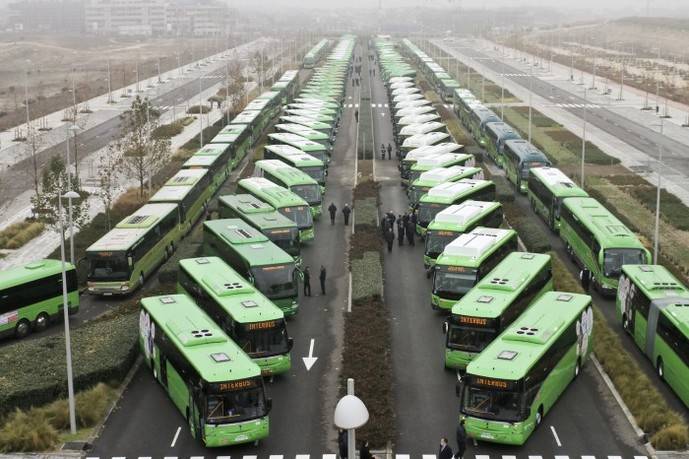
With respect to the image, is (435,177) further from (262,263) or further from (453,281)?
(262,263)

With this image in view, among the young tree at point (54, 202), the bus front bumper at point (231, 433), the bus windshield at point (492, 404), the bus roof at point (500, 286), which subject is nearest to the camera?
the bus front bumper at point (231, 433)

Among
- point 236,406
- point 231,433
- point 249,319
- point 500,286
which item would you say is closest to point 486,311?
point 500,286

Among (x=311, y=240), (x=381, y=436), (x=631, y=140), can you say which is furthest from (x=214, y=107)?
(x=381, y=436)

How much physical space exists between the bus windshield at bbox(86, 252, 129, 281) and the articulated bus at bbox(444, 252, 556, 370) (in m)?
18.7

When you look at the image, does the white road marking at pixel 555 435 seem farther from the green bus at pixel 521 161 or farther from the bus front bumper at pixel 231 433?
the green bus at pixel 521 161

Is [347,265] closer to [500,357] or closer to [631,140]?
[500,357]

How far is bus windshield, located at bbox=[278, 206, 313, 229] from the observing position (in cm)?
5834

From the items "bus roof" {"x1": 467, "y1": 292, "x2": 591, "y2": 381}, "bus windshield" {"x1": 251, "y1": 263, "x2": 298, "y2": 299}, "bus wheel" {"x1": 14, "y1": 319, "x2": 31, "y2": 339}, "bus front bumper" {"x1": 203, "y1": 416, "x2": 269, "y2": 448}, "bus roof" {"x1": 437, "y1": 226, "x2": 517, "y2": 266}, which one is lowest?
"bus wheel" {"x1": 14, "y1": 319, "x2": 31, "y2": 339}

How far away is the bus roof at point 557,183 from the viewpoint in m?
60.4

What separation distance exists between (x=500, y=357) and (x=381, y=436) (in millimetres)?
4932

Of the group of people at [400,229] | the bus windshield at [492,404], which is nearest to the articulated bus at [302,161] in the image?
the group of people at [400,229]

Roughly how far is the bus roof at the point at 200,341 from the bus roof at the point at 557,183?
2947 cm

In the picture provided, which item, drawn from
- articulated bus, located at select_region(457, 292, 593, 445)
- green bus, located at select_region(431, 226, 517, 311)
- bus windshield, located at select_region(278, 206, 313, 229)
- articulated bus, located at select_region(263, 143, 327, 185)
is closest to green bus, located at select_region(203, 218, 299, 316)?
green bus, located at select_region(431, 226, 517, 311)

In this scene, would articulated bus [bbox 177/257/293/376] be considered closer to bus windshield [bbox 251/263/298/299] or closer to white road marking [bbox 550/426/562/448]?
bus windshield [bbox 251/263/298/299]
